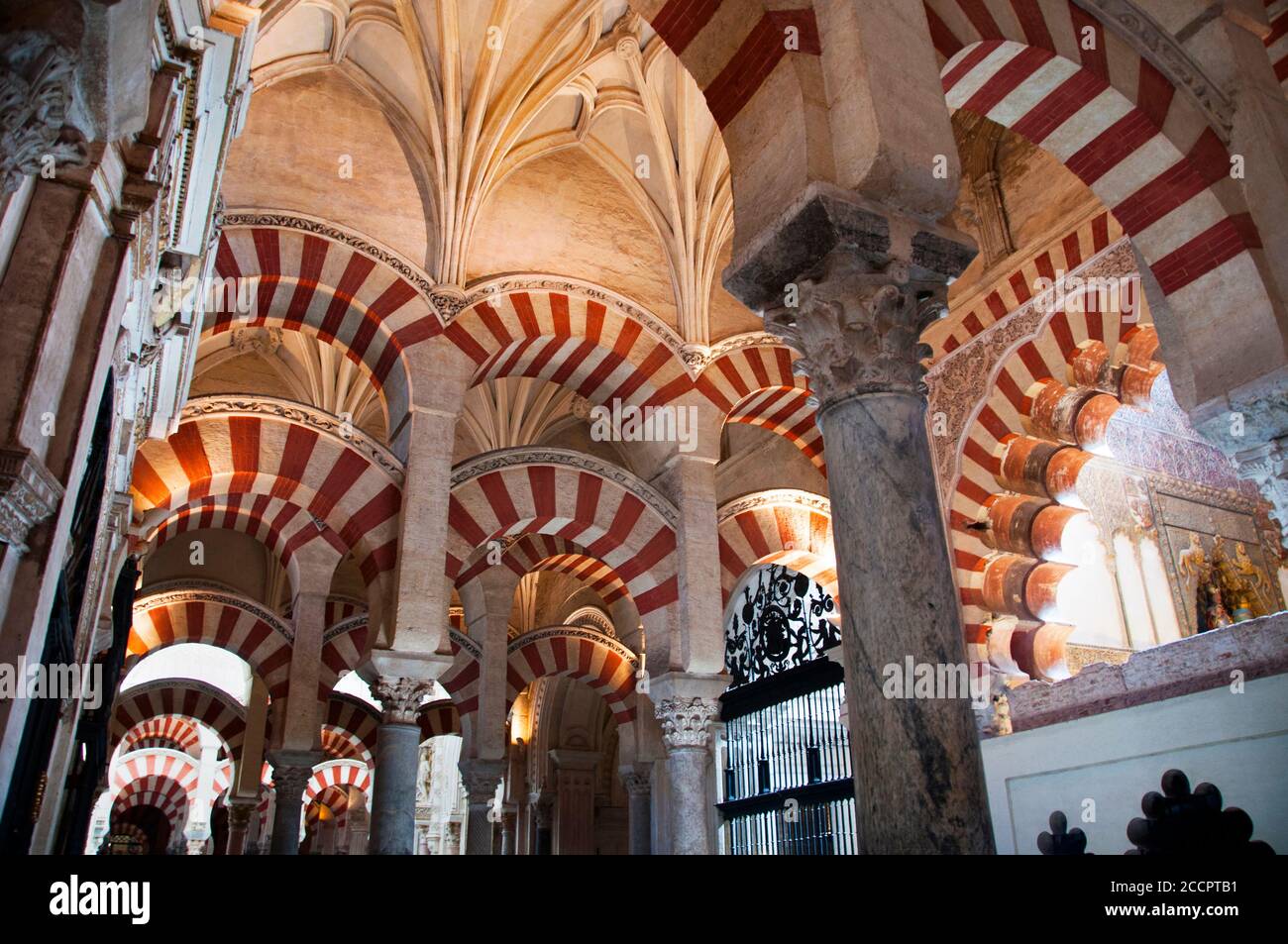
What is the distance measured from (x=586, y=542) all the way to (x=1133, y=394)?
4293mm

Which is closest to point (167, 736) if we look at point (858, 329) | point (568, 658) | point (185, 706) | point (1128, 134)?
point (185, 706)

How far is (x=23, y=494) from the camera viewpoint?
2.21m

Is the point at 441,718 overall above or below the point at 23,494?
above

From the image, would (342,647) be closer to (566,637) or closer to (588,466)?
(566,637)

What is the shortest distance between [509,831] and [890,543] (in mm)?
11738

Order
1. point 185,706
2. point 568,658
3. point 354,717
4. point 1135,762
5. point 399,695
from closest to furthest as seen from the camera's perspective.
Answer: point 1135,762
point 399,695
point 568,658
point 185,706
point 354,717

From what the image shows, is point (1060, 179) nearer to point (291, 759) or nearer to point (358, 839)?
point (291, 759)

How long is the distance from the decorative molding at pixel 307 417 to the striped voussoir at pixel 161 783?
11.9 metres

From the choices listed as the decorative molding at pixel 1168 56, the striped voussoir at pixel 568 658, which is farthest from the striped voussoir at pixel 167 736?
the decorative molding at pixel 1168 56

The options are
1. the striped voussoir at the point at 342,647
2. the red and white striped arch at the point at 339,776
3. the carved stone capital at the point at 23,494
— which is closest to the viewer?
the carved stone capital at the point at 23,494

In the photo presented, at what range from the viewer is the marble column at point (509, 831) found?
1286cm

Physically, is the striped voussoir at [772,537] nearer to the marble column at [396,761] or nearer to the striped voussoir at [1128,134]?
the marble column at [396,761]

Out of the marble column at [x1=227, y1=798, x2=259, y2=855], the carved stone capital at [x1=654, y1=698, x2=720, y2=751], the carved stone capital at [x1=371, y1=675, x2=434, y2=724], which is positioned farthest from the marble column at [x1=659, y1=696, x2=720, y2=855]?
the marble column at [x1=227, y1=798, x2=259, y2=855]

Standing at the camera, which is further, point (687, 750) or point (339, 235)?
point (687, 750)
